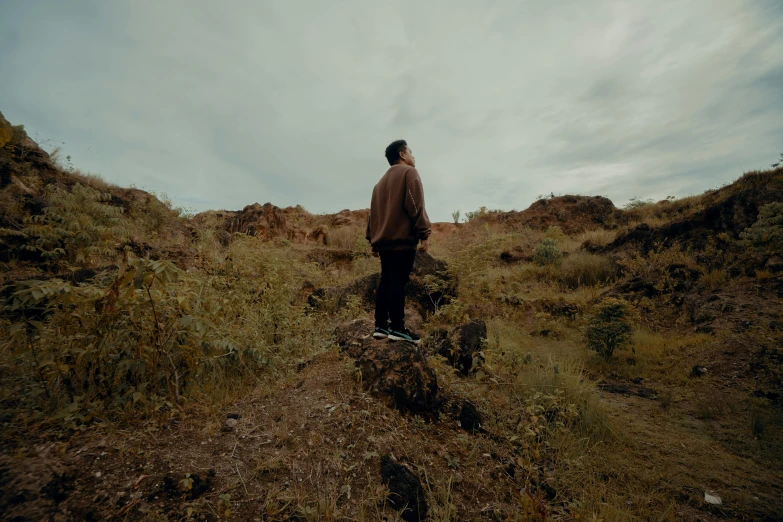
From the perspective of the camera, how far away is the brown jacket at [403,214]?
3459 millimetres

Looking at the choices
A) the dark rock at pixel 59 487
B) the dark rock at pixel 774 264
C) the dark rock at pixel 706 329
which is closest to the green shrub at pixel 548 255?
the dark rock at pixel 774 264

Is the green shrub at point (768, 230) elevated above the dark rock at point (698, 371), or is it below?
above

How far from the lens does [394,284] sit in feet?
11.6

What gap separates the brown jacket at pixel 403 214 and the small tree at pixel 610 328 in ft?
14.5

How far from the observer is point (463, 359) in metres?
4.47

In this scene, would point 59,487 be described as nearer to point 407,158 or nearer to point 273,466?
point 273,466

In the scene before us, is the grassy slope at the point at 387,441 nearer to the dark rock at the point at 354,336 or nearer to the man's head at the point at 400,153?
the dark rock at the point at 354,336

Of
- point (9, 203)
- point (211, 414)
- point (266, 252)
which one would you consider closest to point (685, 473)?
point (211, 414)

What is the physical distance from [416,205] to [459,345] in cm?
206

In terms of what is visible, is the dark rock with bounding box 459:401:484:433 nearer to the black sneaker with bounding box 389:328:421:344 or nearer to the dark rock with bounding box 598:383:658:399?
the black sneaker with bounding box 389:328:421:344

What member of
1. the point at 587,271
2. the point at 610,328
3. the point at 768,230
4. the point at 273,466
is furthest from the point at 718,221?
the point at 273,466

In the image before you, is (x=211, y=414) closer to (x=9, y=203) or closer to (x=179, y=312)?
(x=179, y=312)

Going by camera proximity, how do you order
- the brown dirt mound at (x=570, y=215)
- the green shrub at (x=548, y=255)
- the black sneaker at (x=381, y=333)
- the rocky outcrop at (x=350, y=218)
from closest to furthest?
the black sneaker at (x=381, y=333) → the green shrub at (x=548, y=255) → the brown dirt mound at (x=570, y=215) → the rocky outcrop at (x=350, y=218)

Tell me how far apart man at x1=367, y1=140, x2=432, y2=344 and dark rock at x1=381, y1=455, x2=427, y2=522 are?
1.34m
